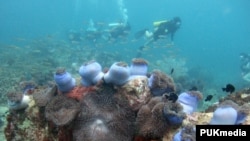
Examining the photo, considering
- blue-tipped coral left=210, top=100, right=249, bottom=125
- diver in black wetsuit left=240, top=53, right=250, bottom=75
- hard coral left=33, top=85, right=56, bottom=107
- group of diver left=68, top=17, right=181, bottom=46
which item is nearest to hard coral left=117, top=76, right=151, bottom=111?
hard coral left=33, top=85, right=56, bottom=107

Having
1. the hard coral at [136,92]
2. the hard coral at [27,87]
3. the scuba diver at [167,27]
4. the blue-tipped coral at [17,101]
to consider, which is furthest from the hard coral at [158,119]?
the scuba diver at [167,27]

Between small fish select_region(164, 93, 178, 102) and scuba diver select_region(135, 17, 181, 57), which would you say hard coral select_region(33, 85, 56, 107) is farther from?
scuba diver select_region(135, 17, 181, 57)

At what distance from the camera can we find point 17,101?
4.61m

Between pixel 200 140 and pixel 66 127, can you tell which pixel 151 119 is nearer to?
pixel 200 140

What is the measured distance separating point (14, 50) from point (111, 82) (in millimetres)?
21314

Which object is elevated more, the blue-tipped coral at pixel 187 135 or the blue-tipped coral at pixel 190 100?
the blue-tipped coral at pixel 190 100

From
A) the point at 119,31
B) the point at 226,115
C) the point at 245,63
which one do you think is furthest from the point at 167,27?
the point at 226,115

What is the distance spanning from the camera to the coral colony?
383cm

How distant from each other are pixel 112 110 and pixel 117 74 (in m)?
0.52

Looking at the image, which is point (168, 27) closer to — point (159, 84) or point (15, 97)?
point (159, 84)

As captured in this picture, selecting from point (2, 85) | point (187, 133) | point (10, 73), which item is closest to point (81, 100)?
point (187, 133)

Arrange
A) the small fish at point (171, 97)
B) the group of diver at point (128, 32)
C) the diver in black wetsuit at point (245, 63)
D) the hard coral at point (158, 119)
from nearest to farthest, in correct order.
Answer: the hard coral at point (158, 119) → the small fish at point (171, 97) → the group of diver at point (128, 32) → the diver in black wetsuit at point (245, 63)

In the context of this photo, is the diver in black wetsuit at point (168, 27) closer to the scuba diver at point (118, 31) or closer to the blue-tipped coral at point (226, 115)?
the scuba diver at point (118, 31)

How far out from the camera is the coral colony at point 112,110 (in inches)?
151
